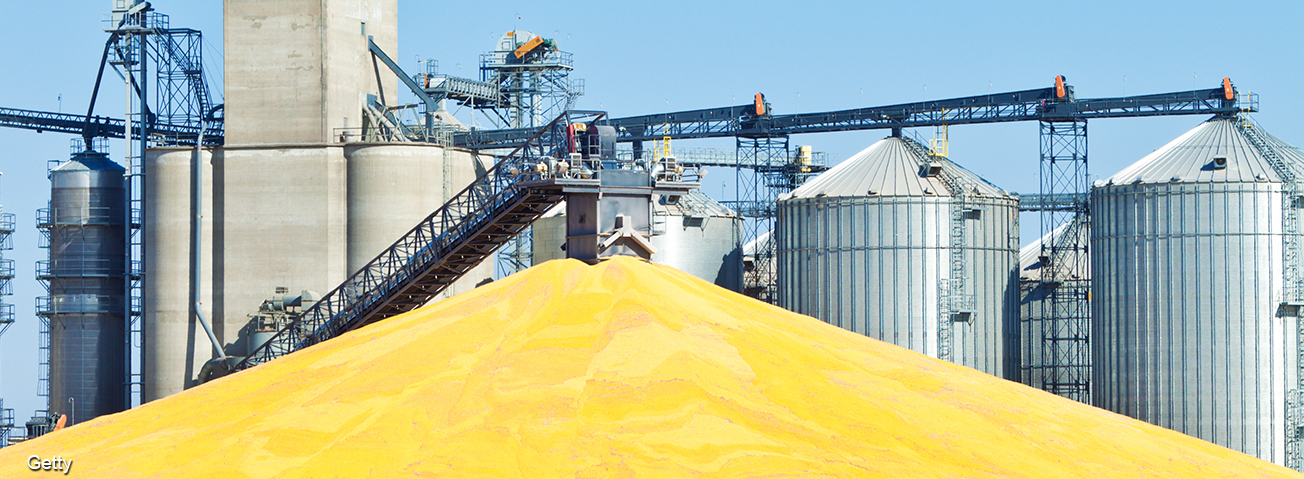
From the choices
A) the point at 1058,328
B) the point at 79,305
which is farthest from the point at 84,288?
the point at 1058,328

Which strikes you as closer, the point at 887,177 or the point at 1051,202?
the point at 887,177

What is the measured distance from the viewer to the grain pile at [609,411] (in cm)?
2822

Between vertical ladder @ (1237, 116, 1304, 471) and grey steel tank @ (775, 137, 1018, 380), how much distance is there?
1096cm

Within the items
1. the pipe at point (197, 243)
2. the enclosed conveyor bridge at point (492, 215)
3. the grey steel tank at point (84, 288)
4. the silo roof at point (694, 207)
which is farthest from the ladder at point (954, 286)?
the grey steel tank at point (84, 288)

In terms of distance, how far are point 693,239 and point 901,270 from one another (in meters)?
13.2

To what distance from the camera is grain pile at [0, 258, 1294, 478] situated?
92.6 feet

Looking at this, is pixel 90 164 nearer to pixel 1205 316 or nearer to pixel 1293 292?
pixel 1205 316

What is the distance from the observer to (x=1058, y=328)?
2253 inches

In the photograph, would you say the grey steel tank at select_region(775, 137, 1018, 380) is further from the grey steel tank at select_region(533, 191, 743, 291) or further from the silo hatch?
the silo hatch

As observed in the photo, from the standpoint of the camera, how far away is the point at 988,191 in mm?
54344

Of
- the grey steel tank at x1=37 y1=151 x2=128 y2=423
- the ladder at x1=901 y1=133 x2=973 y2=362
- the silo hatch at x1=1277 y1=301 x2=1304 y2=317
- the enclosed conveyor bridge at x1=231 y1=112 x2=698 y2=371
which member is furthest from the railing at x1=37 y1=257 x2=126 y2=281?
the silo hatch at x1=1277 y1=301 x2=1304 y2=317

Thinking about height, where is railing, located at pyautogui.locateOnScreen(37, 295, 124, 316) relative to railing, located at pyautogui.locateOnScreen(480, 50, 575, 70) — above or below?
below

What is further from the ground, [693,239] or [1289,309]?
[693,239]

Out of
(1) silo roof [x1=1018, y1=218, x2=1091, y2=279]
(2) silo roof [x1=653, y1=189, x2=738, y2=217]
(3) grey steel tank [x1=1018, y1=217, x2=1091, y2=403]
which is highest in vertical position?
(2) silo roof [x1=653, y1=189, x2=738, y2=217]
